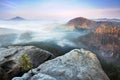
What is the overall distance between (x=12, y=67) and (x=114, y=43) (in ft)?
553

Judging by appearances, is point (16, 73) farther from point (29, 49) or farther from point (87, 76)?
point (87, 76)

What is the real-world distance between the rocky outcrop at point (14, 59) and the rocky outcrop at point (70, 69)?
907 cm

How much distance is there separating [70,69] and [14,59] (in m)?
15.7

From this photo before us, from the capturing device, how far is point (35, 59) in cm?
4700

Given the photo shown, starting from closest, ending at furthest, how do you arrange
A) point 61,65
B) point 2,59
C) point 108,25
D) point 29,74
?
point 29,74 → point 61,65 → point 2,59 → point 108,25

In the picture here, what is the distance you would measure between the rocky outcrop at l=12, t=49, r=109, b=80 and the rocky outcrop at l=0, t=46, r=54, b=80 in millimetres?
9073

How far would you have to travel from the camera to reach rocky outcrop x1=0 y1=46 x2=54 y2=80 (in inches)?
1661

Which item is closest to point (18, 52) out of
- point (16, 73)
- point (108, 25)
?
point (16, 73)

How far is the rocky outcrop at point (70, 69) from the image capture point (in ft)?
104

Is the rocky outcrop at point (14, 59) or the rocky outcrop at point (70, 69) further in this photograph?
the rocky outcrop at point (14, 59)

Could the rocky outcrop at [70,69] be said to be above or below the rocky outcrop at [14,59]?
above

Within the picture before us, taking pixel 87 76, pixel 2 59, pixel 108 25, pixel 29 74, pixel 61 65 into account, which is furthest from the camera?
pixel 108 25

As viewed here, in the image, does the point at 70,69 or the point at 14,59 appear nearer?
the point at 70,69

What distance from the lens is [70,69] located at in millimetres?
34656
